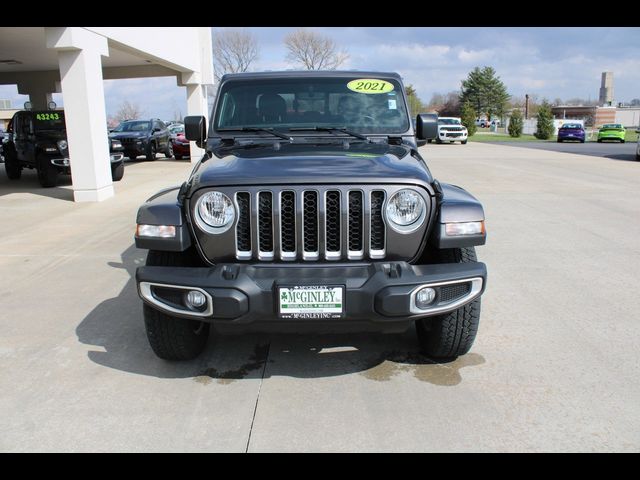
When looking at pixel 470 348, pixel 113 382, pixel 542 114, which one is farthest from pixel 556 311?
pixel 542 114

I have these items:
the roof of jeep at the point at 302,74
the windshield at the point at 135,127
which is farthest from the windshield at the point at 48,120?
the roof of jeep at the point at 302,74

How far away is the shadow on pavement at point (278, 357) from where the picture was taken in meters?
3.37

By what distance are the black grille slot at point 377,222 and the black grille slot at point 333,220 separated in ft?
0.62

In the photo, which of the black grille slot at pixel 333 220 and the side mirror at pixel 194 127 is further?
the side mirror at pixel 194 127

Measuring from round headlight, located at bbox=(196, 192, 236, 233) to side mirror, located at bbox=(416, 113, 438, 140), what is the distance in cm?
212

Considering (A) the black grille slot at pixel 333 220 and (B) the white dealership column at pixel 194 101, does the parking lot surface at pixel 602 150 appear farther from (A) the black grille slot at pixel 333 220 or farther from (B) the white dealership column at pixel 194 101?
(A) the black grille slot at pixel 333 220

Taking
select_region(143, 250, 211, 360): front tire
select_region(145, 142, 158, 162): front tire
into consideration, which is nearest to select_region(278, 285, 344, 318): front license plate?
select_region(143, 250, 211, 360): front tire

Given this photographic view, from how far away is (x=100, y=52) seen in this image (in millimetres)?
10945

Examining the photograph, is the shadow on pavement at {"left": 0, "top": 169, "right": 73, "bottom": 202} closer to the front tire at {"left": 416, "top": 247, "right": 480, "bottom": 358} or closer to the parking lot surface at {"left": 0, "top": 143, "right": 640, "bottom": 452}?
the parking lot surface at {"left": 0, "top": 143, "right": 640, "bottom": 452}

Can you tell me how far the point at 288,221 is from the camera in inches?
118

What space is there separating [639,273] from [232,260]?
4336mm

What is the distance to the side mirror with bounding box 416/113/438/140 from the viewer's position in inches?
175

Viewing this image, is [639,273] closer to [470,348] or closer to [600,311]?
[600,311]

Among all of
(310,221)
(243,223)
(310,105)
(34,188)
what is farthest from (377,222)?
(34,188)
